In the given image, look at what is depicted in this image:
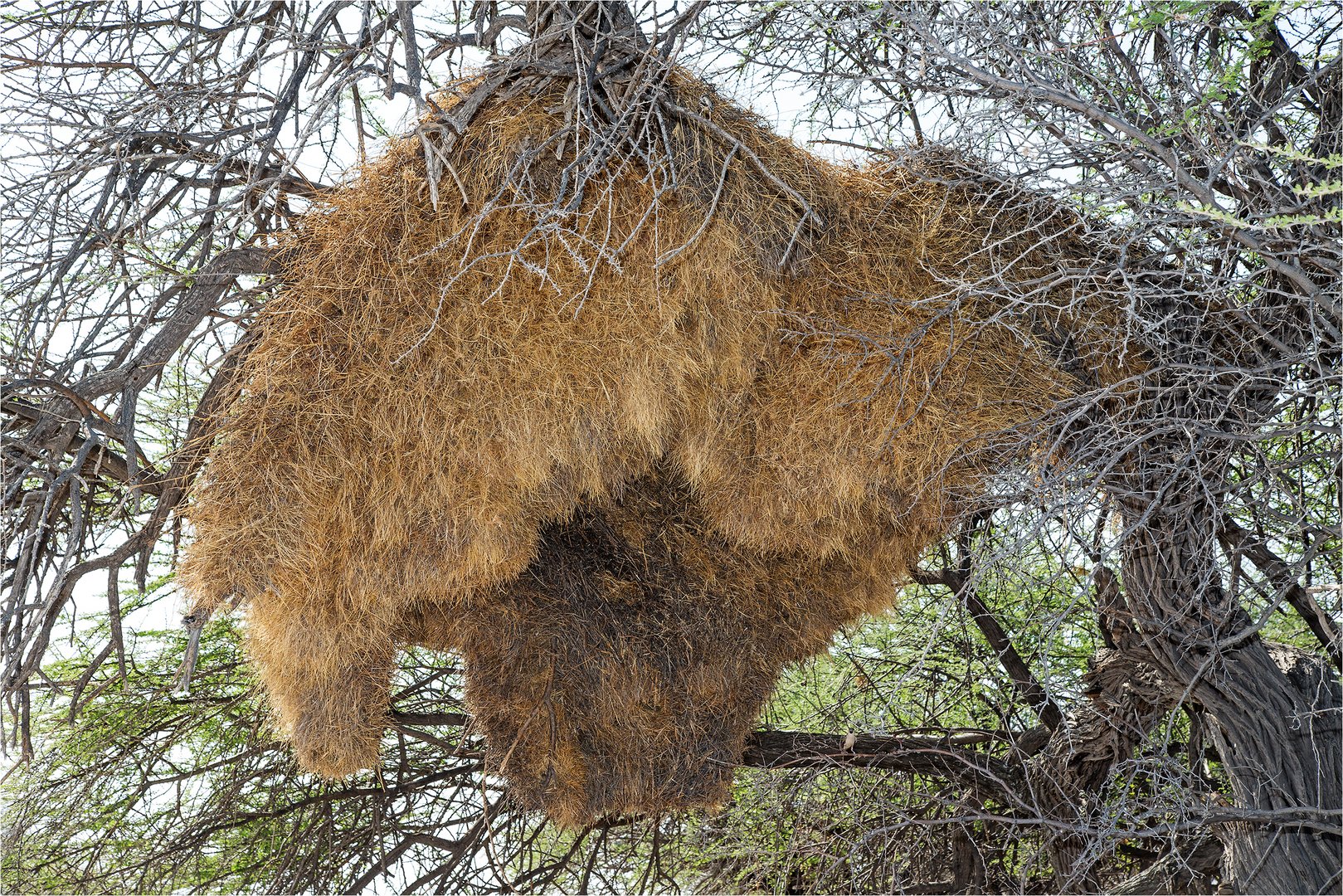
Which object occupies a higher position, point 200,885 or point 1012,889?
point 200,885

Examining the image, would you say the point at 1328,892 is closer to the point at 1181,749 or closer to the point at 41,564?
the point at 1181,749

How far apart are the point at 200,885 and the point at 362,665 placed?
7.11 feet

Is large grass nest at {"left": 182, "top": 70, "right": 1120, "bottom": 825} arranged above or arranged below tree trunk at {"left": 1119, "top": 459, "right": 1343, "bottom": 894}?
above

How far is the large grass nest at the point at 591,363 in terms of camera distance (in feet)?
10.3

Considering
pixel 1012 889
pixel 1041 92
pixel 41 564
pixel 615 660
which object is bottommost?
pixel 1012 889

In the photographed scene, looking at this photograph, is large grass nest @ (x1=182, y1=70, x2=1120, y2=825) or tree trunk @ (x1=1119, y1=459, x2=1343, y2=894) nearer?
large grass nest @ (x1=182, y1=70, x2=1120, y2=825)

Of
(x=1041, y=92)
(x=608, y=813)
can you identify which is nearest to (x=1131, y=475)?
(x=1041, y=92)

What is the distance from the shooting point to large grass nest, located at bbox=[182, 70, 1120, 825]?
315 cm

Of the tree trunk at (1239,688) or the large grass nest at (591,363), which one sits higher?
the large grass nest at (591,363)

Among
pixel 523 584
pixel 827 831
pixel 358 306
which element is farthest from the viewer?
pixel 827 831

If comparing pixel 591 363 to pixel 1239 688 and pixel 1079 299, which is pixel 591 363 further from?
pixel 1239 688

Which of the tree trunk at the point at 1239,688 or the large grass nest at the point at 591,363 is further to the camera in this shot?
the tree trunk at the point at 1239,688

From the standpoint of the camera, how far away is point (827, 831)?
4.96 metres

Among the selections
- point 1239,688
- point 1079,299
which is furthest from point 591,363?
point 1239,688
